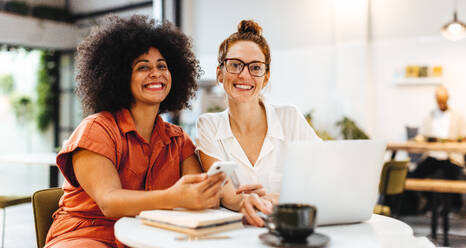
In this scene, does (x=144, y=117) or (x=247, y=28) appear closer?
(x=144, y=117)

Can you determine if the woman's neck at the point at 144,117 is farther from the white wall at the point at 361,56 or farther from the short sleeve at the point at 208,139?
the white wall at the point at 361,56

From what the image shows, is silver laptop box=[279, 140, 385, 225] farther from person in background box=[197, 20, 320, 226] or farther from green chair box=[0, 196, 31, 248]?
green chair box=[0, 196, 31, 248]

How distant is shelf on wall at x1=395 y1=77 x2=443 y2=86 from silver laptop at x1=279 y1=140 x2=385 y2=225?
→ 651 centimetres

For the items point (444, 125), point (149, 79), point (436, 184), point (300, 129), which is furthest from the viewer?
point (444, 125)

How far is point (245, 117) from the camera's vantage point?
7.28 ft

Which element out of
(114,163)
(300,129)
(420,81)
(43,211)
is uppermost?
(420,81)

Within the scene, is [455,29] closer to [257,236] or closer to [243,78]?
[243,78]

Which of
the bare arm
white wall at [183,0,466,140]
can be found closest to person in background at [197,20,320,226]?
the bare arm

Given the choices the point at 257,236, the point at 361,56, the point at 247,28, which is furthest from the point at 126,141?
the point at 361,56

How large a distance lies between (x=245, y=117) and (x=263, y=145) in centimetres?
19

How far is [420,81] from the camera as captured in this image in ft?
24.3

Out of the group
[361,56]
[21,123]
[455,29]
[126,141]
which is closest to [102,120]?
[126,141]

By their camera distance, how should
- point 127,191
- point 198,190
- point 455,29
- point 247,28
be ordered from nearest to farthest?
point 198,190
point 127,191
point 247,28
point 455,29

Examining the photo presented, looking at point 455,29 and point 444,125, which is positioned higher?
point 455,29
